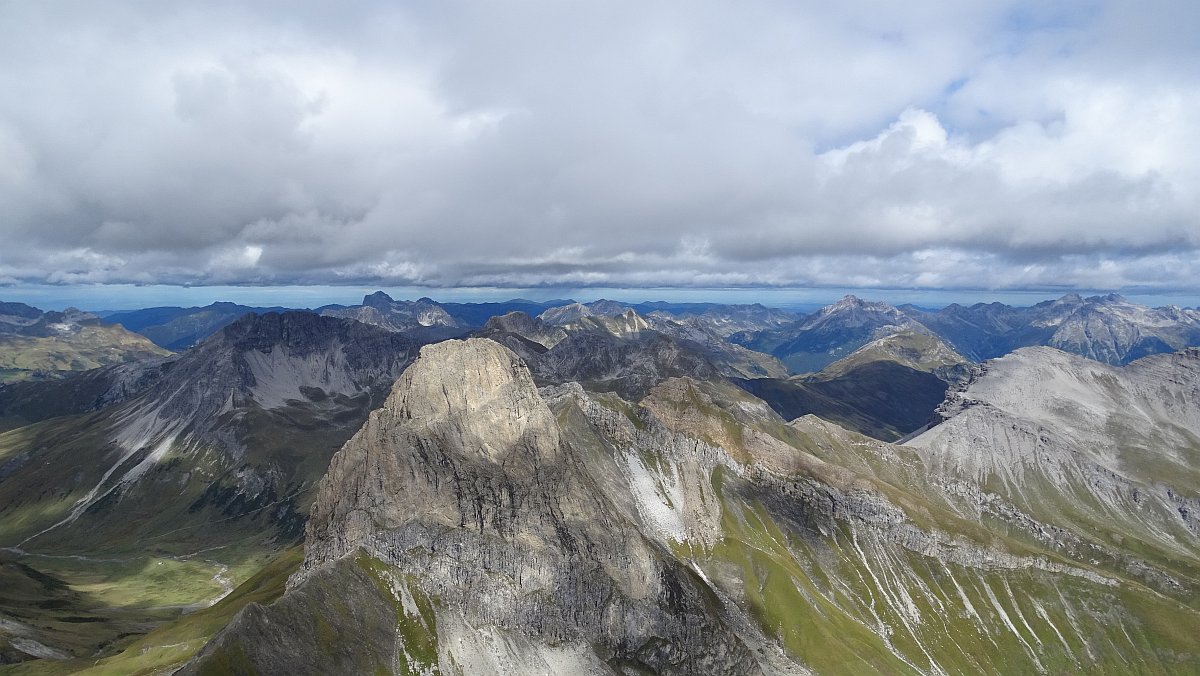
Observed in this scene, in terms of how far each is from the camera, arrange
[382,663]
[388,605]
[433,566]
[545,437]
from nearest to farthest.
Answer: [382,663] < [388,605] < [433,566] < [545,437]

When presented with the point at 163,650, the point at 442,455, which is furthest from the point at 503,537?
the point at 163,650

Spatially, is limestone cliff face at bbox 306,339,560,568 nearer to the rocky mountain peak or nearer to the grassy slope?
the rocky mountain peak

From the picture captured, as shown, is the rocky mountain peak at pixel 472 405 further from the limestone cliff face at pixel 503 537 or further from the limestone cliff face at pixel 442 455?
the limestone cliff face at pixel 503 537

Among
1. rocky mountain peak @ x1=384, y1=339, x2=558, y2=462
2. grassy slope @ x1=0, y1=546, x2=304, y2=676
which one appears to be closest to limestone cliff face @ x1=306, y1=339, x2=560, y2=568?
rocky mountain peak @ x1=384, y1=339, x2=558, y2=462

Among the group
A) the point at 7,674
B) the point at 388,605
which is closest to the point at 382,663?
the point at 388,605

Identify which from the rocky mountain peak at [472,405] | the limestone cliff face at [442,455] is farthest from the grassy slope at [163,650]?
the rocky mountain peak at [472,405]

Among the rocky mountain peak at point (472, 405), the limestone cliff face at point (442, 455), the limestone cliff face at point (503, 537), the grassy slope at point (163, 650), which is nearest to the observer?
the grassy slope at point (163, 650)

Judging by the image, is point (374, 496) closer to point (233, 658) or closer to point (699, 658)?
point (233, 658)

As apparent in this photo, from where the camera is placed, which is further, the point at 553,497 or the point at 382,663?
the point at 553,497

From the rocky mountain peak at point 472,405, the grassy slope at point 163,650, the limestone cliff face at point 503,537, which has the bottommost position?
the grassy slope at point 163,650

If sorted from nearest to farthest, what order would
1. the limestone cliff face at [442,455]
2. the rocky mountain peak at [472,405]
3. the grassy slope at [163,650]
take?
1. the grassy slope at [163,650]
2. the limestone cliff face at [442,455]
3. the rocky mountain peak at [472,405]

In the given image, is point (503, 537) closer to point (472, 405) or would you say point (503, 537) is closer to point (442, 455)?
point (442, 455)
